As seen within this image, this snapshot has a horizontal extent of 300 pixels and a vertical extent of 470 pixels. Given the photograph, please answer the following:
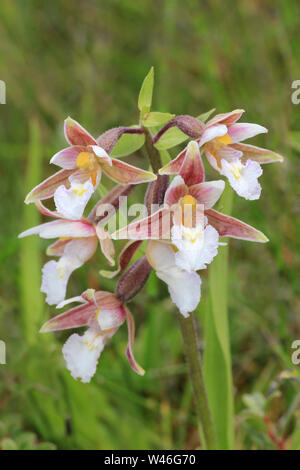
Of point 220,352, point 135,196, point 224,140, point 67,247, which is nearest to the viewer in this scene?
point 224,140

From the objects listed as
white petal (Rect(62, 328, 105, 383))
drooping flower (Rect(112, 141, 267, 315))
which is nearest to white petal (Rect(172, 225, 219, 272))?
drooping flower (Rect(112, 141, 267, 315))

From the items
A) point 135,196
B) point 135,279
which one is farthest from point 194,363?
point 135,196

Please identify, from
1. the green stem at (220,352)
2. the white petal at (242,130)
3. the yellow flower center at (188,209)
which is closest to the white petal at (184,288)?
the yellow flower center at (188,209)

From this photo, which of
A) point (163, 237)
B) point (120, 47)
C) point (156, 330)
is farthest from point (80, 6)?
point (163, 237)

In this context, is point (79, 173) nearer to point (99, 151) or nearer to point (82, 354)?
point (99, 151)

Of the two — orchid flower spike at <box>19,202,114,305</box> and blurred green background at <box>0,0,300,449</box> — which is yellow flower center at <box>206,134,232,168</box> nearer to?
orchid flower spike at <box>19,202,114,305</box>

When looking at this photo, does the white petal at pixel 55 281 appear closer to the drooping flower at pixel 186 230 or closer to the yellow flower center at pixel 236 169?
the drooping flower at pixel 186 230

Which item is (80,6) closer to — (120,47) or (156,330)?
(120,47)
